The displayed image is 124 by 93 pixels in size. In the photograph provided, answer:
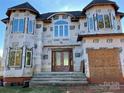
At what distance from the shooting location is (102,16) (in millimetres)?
18500

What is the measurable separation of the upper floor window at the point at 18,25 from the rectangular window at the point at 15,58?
234cm

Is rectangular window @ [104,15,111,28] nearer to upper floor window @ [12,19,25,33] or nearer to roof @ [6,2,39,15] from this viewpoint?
roof @ [6,2,39,15]

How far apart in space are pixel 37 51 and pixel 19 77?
3410 mm

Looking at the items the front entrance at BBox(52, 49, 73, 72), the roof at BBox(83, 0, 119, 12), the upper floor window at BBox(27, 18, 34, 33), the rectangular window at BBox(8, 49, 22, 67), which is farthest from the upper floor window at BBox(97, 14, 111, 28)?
the rectangular window at BBox(8, 49, 22, 67)

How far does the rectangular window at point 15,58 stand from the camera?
17.2m

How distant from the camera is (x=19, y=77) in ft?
54.8

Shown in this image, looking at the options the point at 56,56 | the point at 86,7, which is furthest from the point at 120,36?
the point at 56,56

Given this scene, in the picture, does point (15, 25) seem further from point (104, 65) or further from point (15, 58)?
point (104, 65)

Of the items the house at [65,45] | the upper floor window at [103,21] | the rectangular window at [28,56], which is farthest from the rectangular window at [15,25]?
the upper floor window at [103,21]

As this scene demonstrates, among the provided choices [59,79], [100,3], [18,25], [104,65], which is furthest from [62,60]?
[100,3]

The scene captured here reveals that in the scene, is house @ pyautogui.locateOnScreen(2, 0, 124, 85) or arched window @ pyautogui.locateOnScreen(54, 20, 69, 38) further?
arched window @ pyautogui.locateOnScreen(54, 20, 69, 38)

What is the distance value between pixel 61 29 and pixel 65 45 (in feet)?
6.60

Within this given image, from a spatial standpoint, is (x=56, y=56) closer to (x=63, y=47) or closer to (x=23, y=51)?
(x=63, y=47)

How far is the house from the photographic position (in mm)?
15117
